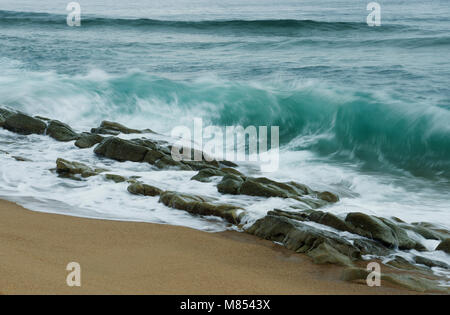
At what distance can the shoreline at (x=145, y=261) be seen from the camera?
3.06 metres

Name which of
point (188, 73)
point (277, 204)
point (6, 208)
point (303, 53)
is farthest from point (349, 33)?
point (6, 208)

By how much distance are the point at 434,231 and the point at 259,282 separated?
2467 mm

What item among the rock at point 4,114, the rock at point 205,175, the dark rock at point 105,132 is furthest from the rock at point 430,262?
the rock at point 4,114

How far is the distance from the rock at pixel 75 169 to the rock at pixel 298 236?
8.13 ft

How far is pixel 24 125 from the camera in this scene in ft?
27.4

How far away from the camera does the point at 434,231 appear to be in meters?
4.98

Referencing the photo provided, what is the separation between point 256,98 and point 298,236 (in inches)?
316

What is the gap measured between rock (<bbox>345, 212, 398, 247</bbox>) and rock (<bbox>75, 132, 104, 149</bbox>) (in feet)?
14.7

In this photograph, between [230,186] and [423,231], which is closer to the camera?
[423,231]

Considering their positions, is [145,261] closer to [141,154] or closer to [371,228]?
[371,228]

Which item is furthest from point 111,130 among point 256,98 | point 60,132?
point 256,98

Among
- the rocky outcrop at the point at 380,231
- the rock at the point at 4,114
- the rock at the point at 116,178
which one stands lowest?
the rocky outcrop at the point at 380,231

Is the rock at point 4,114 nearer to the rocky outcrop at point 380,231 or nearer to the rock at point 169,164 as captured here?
the rock at point 169,164

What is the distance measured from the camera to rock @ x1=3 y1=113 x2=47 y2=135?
8297mm
